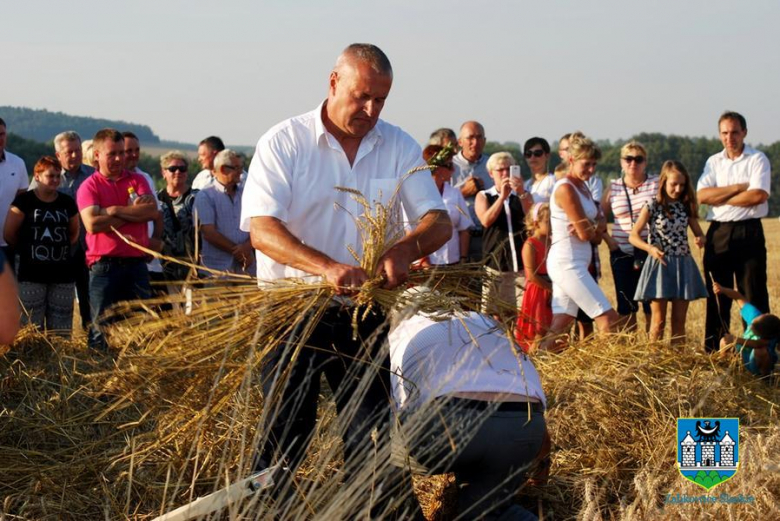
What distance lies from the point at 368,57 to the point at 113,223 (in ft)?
12.8

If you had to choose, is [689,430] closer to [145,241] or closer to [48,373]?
[48,373]

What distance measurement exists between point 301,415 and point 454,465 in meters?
0.63

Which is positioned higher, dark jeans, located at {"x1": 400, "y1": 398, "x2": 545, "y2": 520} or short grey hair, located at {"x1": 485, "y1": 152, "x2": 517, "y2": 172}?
short grey hair, located at {"x1": 485, "y1": 152, "x2": 517, "y2": 172}

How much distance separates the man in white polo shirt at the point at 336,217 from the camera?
3992 millimetres

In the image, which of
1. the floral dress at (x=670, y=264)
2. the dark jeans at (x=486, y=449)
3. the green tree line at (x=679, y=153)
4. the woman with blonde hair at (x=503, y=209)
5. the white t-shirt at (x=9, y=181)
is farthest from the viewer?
the green tree line at (x=679, y=153)

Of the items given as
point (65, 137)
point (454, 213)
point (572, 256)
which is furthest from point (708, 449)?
point (65, 137)

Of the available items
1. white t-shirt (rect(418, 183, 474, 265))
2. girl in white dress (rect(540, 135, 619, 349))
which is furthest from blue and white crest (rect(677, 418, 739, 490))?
white t-shirt (rect(418, 183, 474, 265))

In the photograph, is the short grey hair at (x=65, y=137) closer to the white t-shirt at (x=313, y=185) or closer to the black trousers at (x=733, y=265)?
the white t-shirt at (x=313, y=185)

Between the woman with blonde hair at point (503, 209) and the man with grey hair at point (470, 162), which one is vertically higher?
the man with grey hair at point (470, 162)

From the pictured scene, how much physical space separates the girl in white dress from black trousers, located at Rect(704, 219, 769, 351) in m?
1.65

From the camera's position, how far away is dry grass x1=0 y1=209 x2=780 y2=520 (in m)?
3.93

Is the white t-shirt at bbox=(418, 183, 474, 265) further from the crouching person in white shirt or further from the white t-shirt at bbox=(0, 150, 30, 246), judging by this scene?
the crouching person in white shirt

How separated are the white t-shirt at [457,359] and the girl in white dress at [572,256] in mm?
3458

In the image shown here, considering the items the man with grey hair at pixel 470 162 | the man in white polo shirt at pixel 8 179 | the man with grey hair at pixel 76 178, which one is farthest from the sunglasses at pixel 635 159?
the man in white polo shirt at pixel 8 179
